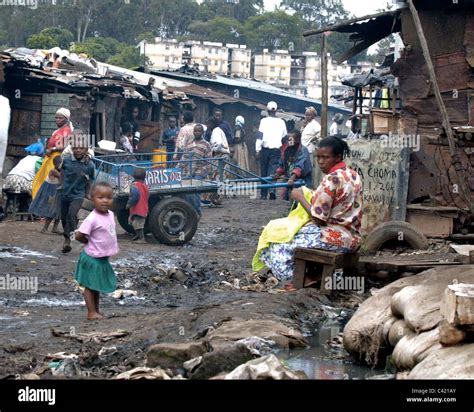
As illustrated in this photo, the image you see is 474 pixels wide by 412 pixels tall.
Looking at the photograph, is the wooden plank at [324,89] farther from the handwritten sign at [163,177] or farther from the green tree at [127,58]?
the green tree at [127,58]

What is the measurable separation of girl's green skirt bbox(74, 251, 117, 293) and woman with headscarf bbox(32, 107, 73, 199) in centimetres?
563

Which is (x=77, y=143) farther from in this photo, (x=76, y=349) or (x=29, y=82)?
(x=29, y=82)

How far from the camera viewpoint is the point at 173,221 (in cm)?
1407

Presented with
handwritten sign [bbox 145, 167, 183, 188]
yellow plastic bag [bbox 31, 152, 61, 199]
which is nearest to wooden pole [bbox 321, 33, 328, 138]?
handwritten sign [bbox 145, 167, 183, 188]

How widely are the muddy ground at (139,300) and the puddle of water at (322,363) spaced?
0.55 m

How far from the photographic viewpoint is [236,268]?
12219 millimetres

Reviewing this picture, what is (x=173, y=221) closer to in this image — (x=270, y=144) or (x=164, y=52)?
(x=270, y=144)

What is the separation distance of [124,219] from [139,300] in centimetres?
403

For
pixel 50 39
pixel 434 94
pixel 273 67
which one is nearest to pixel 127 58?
pixel 50 39

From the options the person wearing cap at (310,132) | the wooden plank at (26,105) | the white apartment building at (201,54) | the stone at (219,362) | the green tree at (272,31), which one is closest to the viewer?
the stone at (219,362)

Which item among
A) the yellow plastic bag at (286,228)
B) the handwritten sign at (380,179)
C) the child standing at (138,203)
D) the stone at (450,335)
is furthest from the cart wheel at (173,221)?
the stone at (450,335)

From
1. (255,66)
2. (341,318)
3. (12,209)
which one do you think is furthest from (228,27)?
(341,318)

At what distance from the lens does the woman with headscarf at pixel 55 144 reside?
46.8 feet

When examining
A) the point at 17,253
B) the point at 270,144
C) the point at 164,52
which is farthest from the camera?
the point at 164,52
